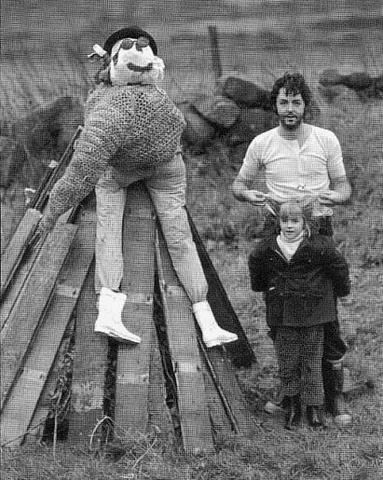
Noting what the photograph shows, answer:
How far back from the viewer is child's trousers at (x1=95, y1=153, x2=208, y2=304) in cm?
486

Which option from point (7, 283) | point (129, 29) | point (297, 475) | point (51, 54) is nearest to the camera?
point (297, 475)

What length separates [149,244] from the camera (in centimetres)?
499

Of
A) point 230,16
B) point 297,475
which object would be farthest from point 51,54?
point 297,475

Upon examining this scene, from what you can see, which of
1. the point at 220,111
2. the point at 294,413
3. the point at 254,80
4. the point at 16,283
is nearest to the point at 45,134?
the point at 220,111

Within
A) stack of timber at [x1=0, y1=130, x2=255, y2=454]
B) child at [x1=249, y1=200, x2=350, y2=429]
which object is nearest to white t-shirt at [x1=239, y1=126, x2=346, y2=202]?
child at [x1=249, y1=200, x2=350, y2=429]

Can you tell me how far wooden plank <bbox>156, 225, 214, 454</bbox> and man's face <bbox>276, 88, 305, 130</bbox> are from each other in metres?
0.86

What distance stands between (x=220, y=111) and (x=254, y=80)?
21.8 inches

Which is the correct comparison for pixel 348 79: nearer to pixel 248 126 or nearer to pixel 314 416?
pixel 248 126

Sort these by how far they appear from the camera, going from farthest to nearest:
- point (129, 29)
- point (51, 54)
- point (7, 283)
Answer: point (51, 54), point (7, 283), point (129, 29)

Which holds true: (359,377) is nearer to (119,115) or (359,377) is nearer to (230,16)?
(119,115)

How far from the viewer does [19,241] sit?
5.64 meters

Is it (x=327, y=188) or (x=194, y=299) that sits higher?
(x=327, y=188)

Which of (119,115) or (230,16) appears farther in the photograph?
(230,16)

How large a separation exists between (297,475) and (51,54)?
6.23 metres
